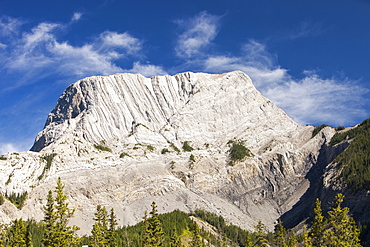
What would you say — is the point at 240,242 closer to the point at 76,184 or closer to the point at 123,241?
the point at 123,241

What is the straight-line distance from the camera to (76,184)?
189 m

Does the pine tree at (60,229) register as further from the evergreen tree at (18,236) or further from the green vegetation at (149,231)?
the evergreen tree at (18,236)

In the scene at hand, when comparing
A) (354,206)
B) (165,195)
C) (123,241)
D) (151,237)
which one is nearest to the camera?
(151,237)

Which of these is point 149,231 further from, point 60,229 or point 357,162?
point 357,162

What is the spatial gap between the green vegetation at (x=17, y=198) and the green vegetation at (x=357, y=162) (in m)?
125

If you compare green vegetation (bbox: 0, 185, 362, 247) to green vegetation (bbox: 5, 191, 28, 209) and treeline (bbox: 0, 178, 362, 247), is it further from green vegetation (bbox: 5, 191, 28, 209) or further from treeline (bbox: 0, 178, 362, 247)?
green vegetation (bbox: 5, 191, 28, 209)

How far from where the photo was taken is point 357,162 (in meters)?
167

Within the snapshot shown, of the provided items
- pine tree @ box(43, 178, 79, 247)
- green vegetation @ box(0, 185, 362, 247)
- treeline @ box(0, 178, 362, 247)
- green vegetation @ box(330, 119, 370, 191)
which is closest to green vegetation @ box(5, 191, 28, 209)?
green vegetation @ box(0, 185, 362, 247)

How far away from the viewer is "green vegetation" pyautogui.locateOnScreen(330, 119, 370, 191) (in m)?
155

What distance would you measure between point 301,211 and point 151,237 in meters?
129

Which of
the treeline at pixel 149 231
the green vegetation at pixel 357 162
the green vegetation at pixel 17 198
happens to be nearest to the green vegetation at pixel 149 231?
the treeline at pixel 149 231

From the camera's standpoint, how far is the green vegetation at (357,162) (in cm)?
15488

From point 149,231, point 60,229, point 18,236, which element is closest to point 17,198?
point 18,236

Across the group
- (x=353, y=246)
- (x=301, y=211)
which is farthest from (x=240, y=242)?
(x=353, y=246)
